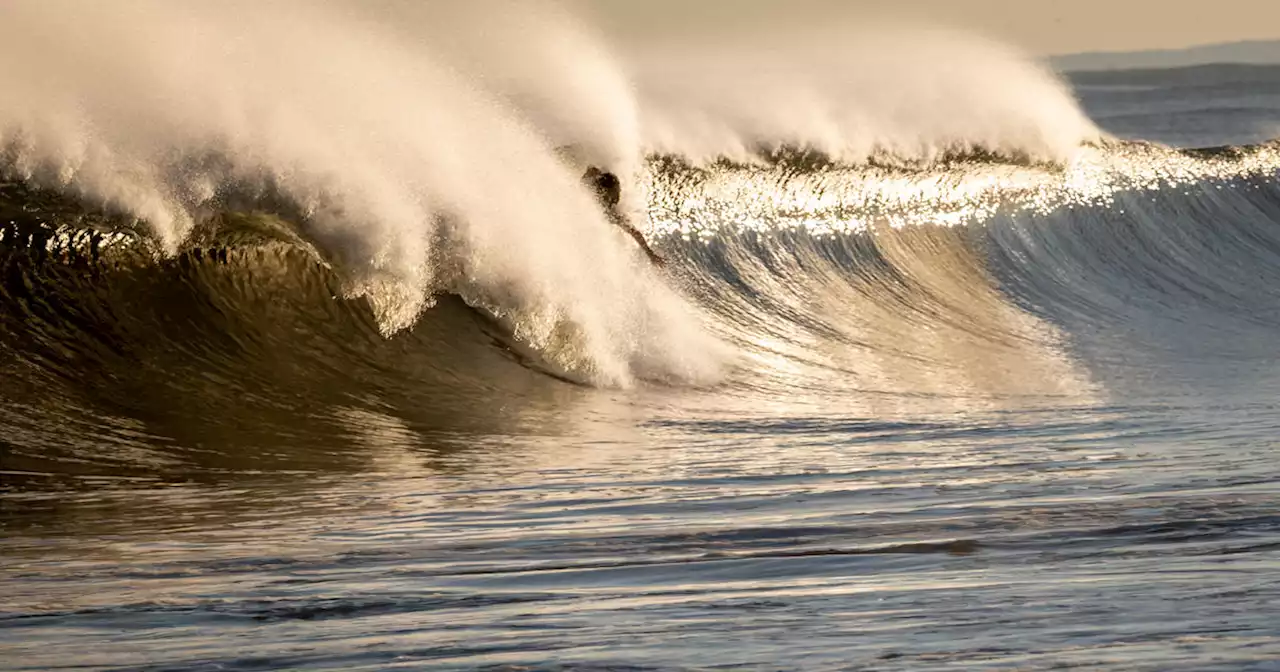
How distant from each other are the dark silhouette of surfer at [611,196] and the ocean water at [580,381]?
1.48 feet

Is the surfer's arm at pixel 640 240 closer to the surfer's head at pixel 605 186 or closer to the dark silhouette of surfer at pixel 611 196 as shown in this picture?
the dark silhouette of surfer at pixel 611 196

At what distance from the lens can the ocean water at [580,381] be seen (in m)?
4.59

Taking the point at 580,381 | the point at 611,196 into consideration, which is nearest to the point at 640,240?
the point at 611,196

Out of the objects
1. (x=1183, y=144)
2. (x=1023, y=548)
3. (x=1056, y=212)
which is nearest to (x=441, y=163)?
(x=1023, y=548)

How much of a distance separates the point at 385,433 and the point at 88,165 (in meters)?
2.62

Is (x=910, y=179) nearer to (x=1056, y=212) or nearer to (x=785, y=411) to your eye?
(x=1056, y=212)

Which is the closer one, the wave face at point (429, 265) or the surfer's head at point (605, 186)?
the wave face at point (429, 265)

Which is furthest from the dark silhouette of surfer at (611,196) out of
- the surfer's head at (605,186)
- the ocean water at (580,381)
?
the ocean water at (580,381)

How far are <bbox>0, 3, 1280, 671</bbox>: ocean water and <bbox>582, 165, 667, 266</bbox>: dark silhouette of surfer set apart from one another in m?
0.45

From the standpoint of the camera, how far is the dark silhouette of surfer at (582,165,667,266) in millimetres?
11758

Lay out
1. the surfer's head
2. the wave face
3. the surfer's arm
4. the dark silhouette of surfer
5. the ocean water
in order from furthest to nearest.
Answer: the surfer's head → the dark silhouette of surfer → the surfer's arm → the wave face → the ocean water

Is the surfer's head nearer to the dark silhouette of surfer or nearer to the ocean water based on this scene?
the dark silhouette of surfer

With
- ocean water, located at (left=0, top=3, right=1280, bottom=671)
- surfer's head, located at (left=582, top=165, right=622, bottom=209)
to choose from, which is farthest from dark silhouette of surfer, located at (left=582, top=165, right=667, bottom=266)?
ocean water, located at (left=0, top=3, right=1280, bottom=671)

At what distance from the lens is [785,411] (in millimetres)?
9312
